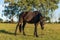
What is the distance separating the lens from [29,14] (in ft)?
59.0

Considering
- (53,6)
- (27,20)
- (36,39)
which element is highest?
(53,6)

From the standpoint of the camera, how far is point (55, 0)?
6388 cm

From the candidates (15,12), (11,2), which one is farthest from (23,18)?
(15,12)

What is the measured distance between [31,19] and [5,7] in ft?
172

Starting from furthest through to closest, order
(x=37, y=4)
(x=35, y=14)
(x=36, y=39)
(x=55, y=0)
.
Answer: (x=55, y=0) → (x=37, y=4) → (x=35, y=14) → (x=36, y=39)

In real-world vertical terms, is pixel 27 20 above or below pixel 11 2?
below

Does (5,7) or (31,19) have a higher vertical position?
(5,7)

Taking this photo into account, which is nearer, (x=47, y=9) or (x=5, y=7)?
(x=47, y=9)

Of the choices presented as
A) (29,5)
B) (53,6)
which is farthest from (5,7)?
(53,6)

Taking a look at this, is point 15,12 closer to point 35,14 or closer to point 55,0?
point 55,0

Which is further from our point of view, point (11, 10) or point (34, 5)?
point (11, 10)

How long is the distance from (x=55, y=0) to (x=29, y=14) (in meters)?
46.9

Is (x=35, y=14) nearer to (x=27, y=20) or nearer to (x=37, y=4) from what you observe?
(x=27, y=20)

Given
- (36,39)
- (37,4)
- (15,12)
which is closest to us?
(36,39)
